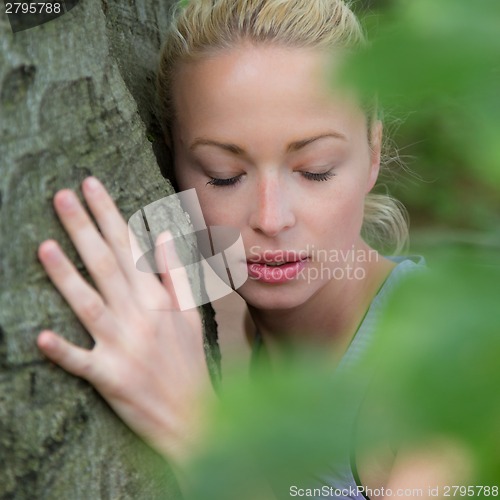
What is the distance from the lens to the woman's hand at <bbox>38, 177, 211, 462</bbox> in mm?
1039

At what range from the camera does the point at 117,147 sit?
3.84 feet

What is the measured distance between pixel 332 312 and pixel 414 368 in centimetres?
169

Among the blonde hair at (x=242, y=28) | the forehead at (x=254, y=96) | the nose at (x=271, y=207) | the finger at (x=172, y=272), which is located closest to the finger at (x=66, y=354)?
the finger at (x=172, y=272)

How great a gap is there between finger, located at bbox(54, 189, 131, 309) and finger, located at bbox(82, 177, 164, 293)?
2 centimetres

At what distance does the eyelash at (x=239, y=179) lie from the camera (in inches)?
58.7

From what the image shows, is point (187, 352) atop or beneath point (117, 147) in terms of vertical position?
beneath

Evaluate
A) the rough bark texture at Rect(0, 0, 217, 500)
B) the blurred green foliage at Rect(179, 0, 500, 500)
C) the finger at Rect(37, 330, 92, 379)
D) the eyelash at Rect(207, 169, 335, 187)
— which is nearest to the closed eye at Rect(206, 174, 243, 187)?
the eyelash at Rect(207, 169, 335, 187)

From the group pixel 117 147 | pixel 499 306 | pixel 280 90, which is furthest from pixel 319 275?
pixel 499 306

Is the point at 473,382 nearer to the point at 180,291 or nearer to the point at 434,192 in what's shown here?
the point at 180,291

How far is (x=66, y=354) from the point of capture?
3.34 feet

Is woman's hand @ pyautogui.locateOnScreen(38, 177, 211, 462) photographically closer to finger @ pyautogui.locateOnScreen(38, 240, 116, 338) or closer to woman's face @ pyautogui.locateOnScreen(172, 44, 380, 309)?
finger @ pyautogui.locateOnScreen(38, 240, 116, 338)

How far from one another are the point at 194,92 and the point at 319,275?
52 centimetres

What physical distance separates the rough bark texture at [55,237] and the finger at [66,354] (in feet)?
0.05

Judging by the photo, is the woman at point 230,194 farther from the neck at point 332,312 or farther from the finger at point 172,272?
the neck at point 332,312
